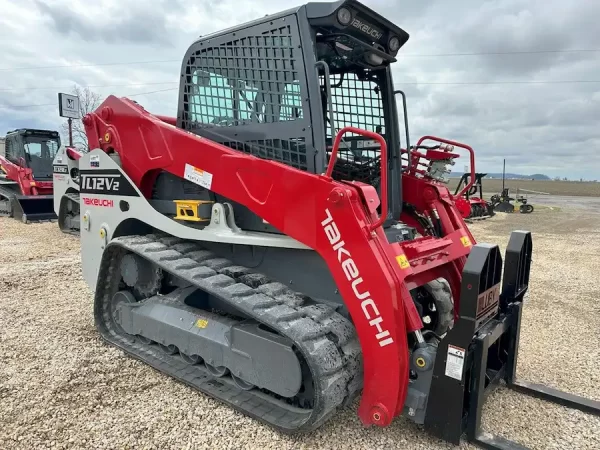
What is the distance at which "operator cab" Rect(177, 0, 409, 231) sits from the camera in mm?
3236

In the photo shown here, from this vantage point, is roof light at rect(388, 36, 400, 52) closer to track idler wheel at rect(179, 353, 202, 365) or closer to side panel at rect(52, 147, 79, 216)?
track idler wheel at rect(179, 353, 202, 365)

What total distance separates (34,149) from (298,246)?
51.5ft

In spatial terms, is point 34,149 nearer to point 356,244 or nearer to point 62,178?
point 62,178

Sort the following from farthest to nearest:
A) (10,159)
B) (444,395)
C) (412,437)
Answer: (10,159)
(412,437)
(444,395)

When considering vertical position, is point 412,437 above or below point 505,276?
below

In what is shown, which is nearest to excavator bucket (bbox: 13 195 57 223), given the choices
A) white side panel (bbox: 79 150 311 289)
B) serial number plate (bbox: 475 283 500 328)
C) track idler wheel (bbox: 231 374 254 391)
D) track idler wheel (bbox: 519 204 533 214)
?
white side panel (bbox: 79 150 311 289)

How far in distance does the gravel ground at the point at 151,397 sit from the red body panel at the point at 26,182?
9369 millimetres

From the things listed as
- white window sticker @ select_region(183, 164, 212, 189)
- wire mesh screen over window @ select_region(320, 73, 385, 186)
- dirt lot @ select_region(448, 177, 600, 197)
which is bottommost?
dirt lot @ select_region(448, 177, 600, 197)

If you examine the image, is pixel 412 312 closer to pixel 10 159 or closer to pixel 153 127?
pixel 153 127

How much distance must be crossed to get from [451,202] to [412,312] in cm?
183

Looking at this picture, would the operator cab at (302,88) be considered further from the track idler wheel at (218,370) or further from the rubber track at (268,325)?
the track idler wheel at (218,370)

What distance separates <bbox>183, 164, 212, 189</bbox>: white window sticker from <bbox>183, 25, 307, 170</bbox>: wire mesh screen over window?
1.07 ft

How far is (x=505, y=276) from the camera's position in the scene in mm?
3459

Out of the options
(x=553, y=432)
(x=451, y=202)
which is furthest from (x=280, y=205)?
(x=553, y=432)
